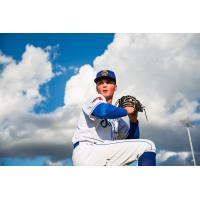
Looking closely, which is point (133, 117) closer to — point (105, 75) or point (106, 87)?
point (106, 87)

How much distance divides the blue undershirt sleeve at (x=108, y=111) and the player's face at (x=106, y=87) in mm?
479

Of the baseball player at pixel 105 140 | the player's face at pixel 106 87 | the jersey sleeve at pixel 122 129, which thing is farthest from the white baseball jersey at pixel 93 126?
the player's face at pixel 106 87

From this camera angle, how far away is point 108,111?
2.85 meters

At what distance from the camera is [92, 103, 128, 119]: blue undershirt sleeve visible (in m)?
2.84

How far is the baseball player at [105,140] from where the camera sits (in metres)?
2.84

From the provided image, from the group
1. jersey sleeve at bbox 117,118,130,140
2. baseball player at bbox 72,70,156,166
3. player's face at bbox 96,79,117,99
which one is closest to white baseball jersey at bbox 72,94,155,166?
baseball player at bbox 72,70,156,166

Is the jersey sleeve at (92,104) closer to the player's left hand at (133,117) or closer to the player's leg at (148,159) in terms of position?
the player's left hand at (133,117)

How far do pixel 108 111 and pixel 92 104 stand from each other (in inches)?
8.1

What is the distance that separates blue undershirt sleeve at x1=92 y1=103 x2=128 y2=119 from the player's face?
0.48 metres

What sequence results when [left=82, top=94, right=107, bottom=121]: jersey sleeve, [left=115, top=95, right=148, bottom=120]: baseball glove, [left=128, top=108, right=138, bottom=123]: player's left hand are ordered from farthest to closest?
1. [left=128, top=108, right=138, bottom=123]: player's left hand
2. [left=115, top=95, right=148, bottom=120]: baseball glove
3. [left=82, top=94, right=107, bottom=121]: jersey sleeve

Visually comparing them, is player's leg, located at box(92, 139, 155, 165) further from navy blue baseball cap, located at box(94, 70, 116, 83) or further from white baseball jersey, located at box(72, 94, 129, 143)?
navy blue baseball cap, located at box(94, 70, 116, 83)
